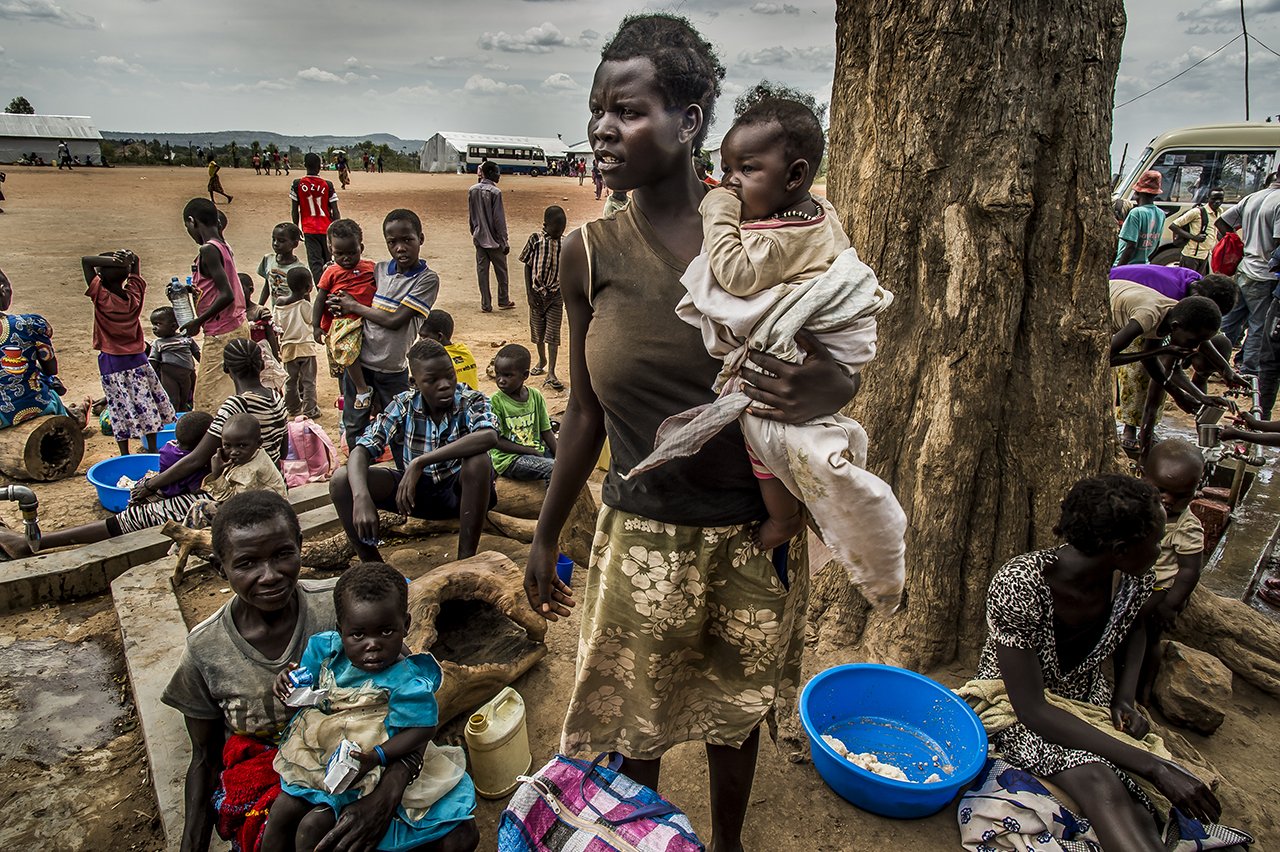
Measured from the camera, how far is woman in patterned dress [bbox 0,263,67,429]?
188 inches

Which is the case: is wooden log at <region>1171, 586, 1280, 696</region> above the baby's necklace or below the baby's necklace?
below

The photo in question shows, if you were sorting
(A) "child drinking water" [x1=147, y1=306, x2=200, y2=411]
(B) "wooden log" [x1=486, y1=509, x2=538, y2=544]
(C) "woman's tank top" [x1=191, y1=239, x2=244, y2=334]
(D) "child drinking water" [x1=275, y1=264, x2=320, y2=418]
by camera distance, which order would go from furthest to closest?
(D) "child drinking water" [x1=275, y1=264, x2=320, y2=418] < (C) "woman's tank top" [x1=191, y1=239, x2=244, y2=334] < (A) "child drinking water" [x1=147, y1=306, x2=200, y2=411] < (B) "wooden log" [x1=486, y1=509, x2=538, y2=544]

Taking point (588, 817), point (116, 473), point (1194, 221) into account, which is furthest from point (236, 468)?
point (1194, 221)

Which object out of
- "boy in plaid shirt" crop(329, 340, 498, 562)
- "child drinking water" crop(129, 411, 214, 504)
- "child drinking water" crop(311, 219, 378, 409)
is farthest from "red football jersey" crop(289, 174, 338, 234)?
"boy in plaid shirt" crop(329, 340, 498, 562)

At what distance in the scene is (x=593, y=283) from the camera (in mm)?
1524

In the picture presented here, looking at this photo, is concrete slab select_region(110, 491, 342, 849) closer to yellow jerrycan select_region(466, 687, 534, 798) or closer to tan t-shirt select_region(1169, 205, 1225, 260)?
yellow jerrycan select_region(466, 687, 534, 798)

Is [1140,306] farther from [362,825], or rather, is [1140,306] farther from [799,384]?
[362,825]

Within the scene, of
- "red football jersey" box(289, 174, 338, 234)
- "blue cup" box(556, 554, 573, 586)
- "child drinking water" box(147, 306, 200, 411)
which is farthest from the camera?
"red football jersey" box(289, 174, 338, 234)

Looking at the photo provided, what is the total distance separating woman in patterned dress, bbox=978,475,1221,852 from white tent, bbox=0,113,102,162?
152 feet

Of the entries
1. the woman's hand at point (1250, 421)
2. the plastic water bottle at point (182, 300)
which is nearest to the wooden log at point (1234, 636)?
the woman's hand at point (1250, 421)

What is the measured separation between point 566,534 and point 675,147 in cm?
243

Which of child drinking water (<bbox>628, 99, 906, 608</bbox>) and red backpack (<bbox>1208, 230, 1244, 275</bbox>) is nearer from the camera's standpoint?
child drinking water (<bbox>628, 99, 906, 608</bbox>)

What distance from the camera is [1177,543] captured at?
109 inches

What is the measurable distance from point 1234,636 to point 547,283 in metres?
5.82
